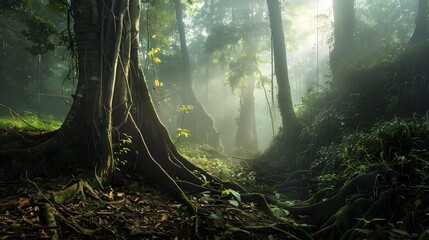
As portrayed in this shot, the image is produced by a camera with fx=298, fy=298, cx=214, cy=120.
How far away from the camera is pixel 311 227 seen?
3.84 m

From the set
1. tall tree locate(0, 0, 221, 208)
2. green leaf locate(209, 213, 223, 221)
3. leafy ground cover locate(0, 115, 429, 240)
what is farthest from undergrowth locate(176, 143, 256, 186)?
green leaf locate(209, 213, 223, 221)

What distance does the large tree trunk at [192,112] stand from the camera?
690 inches

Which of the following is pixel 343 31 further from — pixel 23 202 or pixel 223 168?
pixel 23 202

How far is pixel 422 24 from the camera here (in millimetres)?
8938

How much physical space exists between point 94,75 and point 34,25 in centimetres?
557

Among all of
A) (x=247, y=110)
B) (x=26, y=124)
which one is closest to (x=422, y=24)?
(x=26, y=124)

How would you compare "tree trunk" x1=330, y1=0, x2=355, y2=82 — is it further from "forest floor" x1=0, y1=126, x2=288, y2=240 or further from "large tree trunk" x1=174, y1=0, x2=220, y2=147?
"large tree trunk" x1=174, y1=0, x2=220, y2=147

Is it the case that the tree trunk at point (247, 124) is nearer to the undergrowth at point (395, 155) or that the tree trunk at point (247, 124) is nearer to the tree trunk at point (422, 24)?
the tree trunk at point (422, 24)

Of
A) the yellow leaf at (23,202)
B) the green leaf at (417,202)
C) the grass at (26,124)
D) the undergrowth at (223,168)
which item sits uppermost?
the grass at (26,124)

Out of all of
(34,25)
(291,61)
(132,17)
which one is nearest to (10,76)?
(34,25)

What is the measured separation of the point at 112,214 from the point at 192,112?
1472 cm

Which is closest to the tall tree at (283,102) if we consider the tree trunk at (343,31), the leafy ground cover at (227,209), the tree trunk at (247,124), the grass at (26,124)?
the tree trunk at (343,31)

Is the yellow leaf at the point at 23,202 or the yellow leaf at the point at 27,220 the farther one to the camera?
the yellow leaf at the point at 23,202

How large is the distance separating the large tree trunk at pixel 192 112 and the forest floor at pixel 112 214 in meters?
13.1
